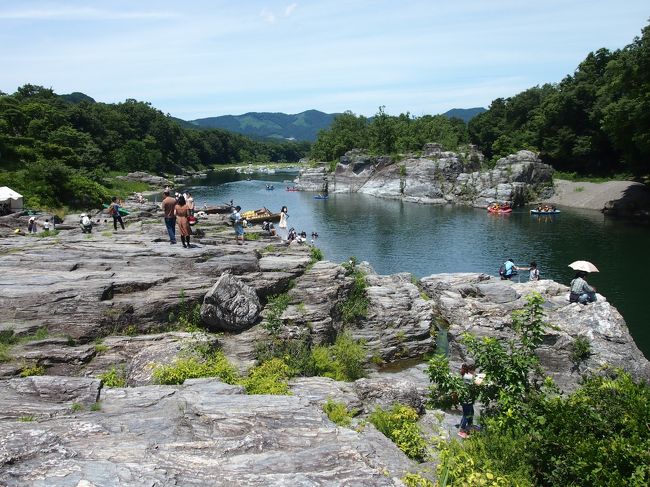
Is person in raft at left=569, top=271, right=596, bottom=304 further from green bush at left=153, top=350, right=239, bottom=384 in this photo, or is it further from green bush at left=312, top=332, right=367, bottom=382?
green bush at left=153, top=350, right=239, bottom=384

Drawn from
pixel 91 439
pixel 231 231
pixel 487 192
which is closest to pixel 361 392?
pixel 91 439

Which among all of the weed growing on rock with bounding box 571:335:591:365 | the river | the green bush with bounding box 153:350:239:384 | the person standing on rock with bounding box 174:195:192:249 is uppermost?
the person standing on rock with bounding box 174:195:192:249

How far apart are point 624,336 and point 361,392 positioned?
1258 cm

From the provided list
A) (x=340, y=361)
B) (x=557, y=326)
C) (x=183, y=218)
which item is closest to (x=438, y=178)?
(x=557, y=326)

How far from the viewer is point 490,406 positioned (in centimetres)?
1579

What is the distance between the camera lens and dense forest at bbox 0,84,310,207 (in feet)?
206

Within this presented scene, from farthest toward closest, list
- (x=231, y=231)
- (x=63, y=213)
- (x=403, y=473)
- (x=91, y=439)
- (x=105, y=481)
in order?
(x=63, y=213)
(x=231, y=231)
(x=403, y=473)
(x=91, y=439)
(x=105, y=481)

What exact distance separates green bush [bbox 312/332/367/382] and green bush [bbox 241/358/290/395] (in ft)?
9.49

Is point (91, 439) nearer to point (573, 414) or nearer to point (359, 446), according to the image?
point (359, 446)

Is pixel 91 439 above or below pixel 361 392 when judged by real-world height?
above

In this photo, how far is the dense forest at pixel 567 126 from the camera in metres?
63.5

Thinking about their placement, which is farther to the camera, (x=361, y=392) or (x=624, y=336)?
(x=624, y=336)

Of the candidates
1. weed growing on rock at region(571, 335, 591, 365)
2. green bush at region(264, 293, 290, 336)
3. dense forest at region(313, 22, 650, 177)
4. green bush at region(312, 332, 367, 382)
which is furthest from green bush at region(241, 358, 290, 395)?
dense forest at region(313, 22, 650, 177)

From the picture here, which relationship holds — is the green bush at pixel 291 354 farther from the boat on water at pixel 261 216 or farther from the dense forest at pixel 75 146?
the dense forest at pixel 75 146
